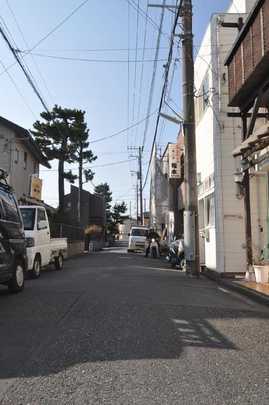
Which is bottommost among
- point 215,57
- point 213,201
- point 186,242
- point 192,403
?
point 192,403

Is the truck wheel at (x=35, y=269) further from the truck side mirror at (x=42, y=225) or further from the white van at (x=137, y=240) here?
the white van at (x=137, y=240)

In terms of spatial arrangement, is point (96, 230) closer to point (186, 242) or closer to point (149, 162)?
point (149, 162)

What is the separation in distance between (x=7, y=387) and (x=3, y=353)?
4.00ft

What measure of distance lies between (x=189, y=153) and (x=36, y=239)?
587 centimetres

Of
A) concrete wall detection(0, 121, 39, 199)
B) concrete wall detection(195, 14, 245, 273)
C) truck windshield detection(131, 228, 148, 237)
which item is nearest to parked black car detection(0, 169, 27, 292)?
concrete wall detection(195, 14, 245, 273)

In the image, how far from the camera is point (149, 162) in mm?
60625

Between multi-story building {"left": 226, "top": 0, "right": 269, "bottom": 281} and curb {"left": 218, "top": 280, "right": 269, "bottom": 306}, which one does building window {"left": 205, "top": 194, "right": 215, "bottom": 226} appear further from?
curb {"left": 218, "top": 280, "right": 269, "bottom": 306}

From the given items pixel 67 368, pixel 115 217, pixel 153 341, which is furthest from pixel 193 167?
pixel 115 217

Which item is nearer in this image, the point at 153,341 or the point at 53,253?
the point at 153,341

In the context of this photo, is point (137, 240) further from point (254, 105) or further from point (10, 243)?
point (10, 243)

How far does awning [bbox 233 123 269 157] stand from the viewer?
10.9 meters

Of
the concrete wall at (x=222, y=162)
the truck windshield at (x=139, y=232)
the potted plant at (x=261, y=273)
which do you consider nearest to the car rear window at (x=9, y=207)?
the potted plant at (x=261, y=273)

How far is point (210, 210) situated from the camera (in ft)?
63.0

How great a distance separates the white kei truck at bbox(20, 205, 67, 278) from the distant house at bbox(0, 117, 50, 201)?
8664 mm
